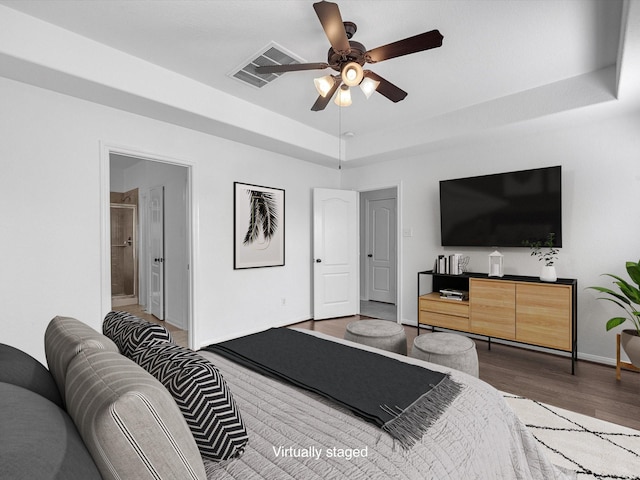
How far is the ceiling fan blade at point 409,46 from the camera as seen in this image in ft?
5.92

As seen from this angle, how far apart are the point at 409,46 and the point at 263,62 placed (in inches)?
52.5

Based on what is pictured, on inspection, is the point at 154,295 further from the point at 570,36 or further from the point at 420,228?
the point at 570,36

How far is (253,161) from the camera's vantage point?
166 inches

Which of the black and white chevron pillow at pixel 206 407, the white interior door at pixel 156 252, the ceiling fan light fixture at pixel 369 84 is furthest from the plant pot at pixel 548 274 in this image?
the white interior door at pixel 156 252

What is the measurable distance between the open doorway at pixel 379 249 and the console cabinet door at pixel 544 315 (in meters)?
2.92

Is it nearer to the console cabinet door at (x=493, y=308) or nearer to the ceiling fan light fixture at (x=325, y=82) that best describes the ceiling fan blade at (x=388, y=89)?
the ceiling fan light fixture at (x=325, y=82)

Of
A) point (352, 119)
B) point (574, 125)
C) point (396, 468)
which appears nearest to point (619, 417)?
point (396, 468)

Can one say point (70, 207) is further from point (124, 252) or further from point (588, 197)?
point (588, 197)

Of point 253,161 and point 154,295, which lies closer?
point 253,161

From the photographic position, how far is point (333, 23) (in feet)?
5.90

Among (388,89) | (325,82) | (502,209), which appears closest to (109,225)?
(325,82)

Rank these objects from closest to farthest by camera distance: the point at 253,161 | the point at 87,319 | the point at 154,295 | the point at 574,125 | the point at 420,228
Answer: the point at 87,319
the point at 574,125
the point at 253,161
the point at 420,228
the point at 154,295

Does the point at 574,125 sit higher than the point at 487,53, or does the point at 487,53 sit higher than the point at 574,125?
the point at 487,53

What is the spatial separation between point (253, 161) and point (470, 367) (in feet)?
10.8
